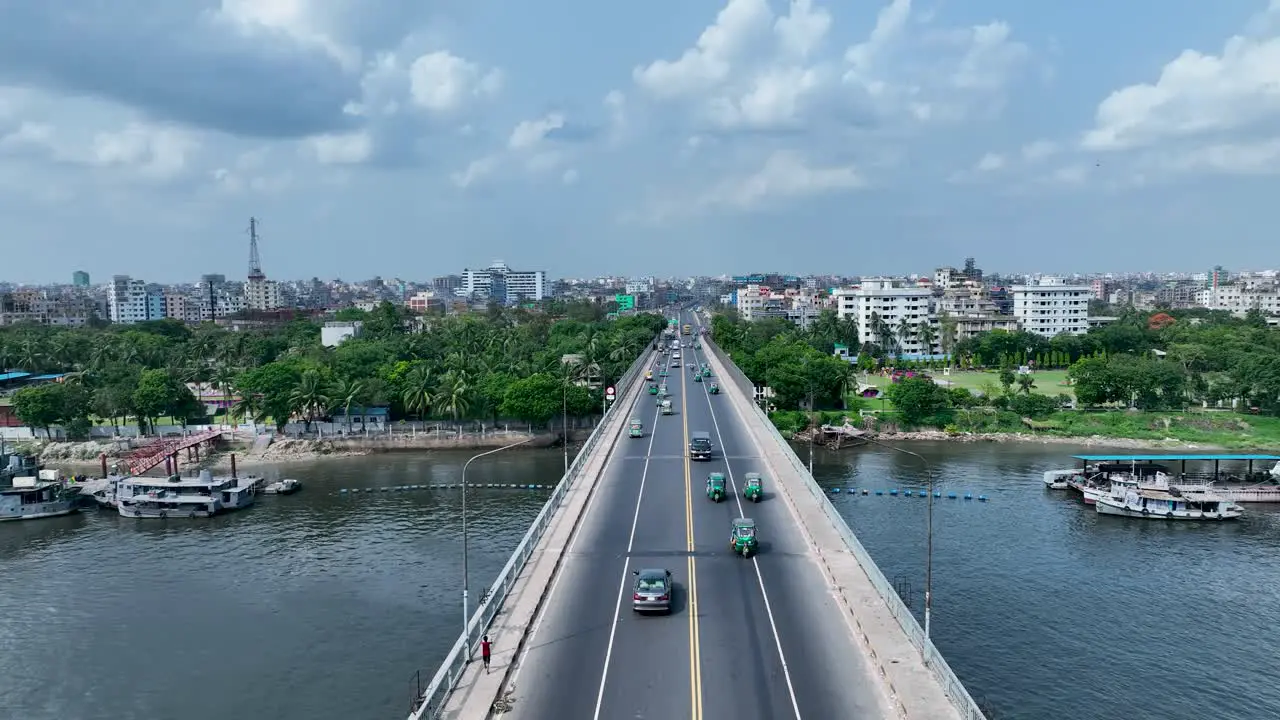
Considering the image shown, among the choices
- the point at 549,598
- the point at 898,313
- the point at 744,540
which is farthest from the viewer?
the point at 898,313

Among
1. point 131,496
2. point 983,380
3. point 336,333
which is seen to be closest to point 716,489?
point 131,496

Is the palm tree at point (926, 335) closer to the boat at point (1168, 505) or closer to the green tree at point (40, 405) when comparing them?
the boat at point (1168, 505)

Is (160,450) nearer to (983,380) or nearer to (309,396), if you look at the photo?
(309,396)

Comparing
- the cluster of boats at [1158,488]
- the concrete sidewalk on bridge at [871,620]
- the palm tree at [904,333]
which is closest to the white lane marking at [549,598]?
the concrete sidewalk on bridge at [871,620]

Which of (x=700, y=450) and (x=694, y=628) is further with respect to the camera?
(x=700, y=450)

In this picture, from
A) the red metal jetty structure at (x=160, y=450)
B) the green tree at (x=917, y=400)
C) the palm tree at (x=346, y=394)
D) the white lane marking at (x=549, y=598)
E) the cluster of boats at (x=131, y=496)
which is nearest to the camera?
the white lane marking at (x=549, y=598)

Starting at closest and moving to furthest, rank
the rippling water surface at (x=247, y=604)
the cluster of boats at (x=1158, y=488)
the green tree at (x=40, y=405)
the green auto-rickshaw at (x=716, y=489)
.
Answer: the rippling water surface at (x=247, y=604) → the green auto-rickshaw at (x=716, y=489) → the cluster of boats at (x=1158, y=488) → the green tree at (x=40, y=405)

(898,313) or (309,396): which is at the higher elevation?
(898,313)

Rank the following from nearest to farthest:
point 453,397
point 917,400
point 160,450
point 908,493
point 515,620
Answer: point 515,620 < point 908,493 < point 160,450 < point 453,397 < point 917,400
